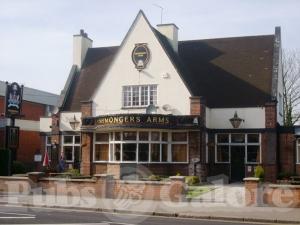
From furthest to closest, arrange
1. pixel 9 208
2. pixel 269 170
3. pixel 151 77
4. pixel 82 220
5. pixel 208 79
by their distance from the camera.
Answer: pixel 208 79 < pixel 151 77 < pixel 269 170 < pixel 9 208 < pixel 82 220

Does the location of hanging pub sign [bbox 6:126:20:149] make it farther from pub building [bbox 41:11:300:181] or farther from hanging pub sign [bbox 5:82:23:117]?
pub building [bbox 41:11:300:181]

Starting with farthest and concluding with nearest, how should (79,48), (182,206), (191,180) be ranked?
1. (79,48)
2. (191,180)
3. (182,206)

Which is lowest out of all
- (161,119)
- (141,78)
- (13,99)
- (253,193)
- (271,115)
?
(253,193)

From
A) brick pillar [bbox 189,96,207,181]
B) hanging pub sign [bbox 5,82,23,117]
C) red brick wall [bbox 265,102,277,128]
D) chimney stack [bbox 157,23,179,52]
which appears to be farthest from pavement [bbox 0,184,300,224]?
chimney stack [bbox 157,23,179,52]

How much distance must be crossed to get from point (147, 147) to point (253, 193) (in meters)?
11.9

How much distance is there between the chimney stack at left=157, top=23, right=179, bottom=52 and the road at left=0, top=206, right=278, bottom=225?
19.6 meters

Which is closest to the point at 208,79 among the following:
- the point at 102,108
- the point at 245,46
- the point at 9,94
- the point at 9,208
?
the point at 245,46

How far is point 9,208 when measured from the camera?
18.5 metres

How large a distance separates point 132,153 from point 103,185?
8831 millimetres

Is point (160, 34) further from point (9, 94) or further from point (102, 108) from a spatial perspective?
point (9, 94)

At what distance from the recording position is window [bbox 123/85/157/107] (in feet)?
107

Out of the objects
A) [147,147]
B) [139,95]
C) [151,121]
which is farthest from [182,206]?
[139,95]

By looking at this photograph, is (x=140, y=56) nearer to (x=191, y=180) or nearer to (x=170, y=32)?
(x=170, y=32)

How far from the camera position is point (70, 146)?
3641 cm
